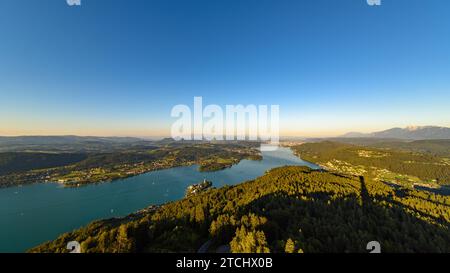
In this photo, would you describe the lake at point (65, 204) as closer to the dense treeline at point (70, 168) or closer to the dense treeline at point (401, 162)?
the dense treeline at point (70, 168)

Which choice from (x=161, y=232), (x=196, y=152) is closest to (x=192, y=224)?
(x=161, y=232)

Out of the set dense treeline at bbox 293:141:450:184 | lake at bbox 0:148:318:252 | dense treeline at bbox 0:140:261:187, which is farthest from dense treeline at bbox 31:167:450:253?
dense treeline at bbox 293:141:450:184

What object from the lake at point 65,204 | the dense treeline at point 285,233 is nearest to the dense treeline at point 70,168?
the lake at point 65,204

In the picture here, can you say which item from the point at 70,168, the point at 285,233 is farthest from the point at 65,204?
the point at 285,233

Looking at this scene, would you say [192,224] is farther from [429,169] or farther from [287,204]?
[429,169]

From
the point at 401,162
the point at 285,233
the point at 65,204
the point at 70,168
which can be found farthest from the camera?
the point at 401,162

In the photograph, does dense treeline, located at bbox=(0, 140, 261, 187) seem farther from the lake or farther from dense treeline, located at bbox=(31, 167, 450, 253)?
dense treeline, located at bbox=(31, 167, 450, 253)

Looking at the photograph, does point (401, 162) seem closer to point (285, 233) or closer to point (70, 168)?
point (285, 233)

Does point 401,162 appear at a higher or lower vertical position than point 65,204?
higher

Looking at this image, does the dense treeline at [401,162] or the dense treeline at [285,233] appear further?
the dense treeline at [401,162]
